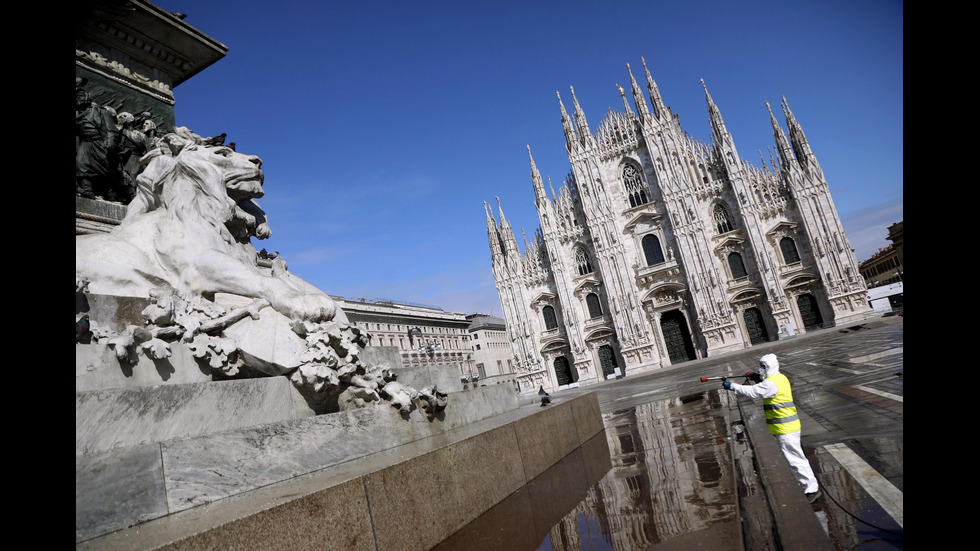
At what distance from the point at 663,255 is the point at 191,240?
113 ft

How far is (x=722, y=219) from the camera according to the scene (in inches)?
1353

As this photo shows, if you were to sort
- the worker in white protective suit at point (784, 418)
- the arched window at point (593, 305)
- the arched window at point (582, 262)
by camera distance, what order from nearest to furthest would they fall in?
the worker in white protective suit at point (784, 418) → the arched window at point (593, 305) → the arched window at point (582, 262)

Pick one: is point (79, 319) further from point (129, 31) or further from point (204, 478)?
point (129, 31)

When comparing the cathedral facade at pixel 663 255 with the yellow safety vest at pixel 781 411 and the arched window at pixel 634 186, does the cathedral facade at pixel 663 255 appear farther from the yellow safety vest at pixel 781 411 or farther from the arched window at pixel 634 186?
the yellow safety vest at pixel 781 411

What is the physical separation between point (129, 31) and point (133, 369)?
4735 mm

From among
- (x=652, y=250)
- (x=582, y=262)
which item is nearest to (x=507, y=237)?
(x=582, y=262)

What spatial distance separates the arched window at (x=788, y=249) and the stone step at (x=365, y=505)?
34113 millimetres

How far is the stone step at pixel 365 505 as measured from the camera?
176cm

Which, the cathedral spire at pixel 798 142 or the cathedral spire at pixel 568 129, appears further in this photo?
the cathedral spire at pixel 568 129

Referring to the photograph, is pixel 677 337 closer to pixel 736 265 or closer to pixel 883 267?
pixel 736 265

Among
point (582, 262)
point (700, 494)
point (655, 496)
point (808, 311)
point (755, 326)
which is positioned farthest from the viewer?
point (582, 262)

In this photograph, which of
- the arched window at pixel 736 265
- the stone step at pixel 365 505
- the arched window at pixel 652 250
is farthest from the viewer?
the arched window at pixel 652 250

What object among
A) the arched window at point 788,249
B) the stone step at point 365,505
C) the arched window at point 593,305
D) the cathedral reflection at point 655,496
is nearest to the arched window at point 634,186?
the arched window at point 593,305
